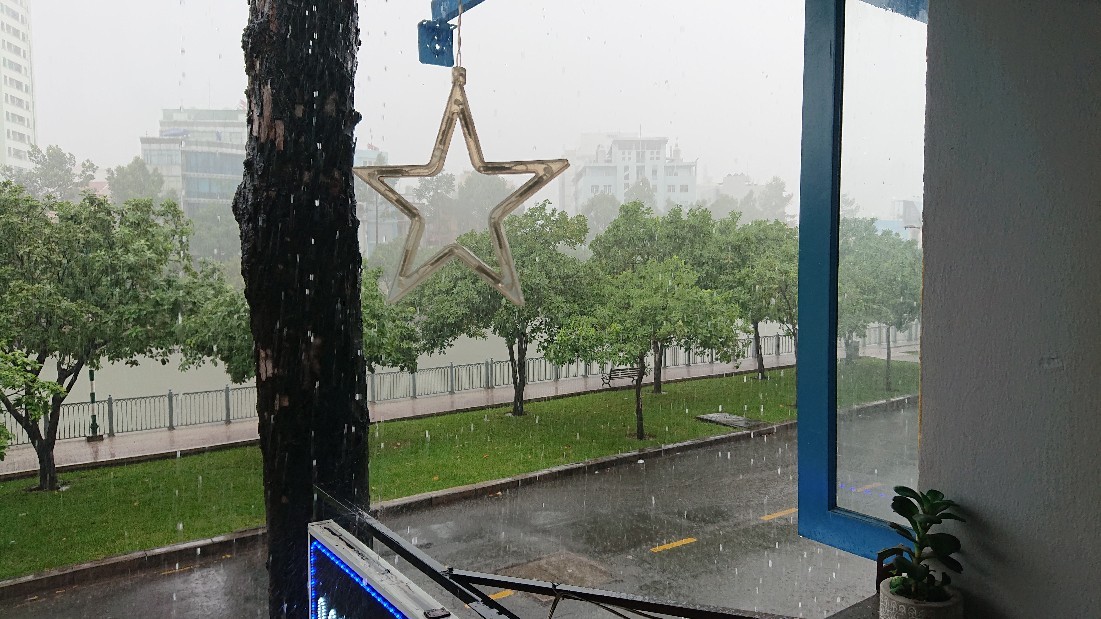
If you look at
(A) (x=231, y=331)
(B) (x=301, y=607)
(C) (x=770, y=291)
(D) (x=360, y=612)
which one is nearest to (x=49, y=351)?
(A) (x=231, y=331)

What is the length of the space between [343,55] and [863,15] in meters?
1.64

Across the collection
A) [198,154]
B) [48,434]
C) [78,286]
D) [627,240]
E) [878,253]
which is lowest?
[48,434]

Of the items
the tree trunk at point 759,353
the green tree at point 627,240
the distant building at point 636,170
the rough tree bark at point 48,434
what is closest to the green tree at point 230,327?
the rough tree bark at point 48,434

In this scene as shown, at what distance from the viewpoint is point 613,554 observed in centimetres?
520

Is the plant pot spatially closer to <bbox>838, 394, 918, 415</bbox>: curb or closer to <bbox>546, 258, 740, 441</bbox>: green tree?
<bbox>838, 394, 918, 415</bbox>: curb

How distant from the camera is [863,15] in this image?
2152 mm

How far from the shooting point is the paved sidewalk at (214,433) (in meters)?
6.98

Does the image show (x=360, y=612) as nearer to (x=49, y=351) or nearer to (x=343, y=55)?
(x=343, y=55)

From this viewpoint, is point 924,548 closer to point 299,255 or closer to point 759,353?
point 299,255

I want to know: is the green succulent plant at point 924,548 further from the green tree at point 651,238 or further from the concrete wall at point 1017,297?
the green tree at point 651,238

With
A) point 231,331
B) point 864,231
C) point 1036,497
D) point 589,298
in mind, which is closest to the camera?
point 1036,497

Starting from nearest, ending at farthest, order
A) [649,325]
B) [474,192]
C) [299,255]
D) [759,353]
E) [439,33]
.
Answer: [299,255] < [439,33] < [649,325] < [759,353] < [474,192]

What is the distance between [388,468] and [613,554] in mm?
2508

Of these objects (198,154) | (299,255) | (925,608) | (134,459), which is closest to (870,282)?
(925,608)
